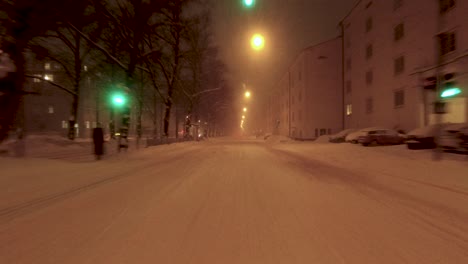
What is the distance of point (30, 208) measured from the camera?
17.0 ft

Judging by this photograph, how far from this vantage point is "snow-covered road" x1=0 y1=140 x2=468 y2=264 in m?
3.25

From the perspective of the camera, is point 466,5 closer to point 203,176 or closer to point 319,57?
point 203,176

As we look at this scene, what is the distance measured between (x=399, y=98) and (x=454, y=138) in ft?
51.0

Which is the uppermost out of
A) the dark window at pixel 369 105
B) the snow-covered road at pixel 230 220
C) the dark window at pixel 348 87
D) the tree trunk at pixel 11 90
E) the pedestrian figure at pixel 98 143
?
the dark window at pixel 348 87

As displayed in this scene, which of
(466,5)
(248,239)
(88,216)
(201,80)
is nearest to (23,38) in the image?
(88,216)

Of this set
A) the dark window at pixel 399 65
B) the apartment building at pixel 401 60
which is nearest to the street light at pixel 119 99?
the apartment building at pixel 401 60

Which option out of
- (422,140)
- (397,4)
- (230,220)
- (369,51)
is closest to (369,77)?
(369,51)

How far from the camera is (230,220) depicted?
444 cm

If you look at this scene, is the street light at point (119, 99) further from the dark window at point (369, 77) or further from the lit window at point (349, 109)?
the lit window at point (349, 109)

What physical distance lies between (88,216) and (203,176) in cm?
445

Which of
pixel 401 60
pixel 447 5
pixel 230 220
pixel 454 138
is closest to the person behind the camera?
pixel 230 220

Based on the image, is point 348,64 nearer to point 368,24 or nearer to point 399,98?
point 368,24

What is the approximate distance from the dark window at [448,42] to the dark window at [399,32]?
205 inches

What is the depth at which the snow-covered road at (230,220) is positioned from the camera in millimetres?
3248
